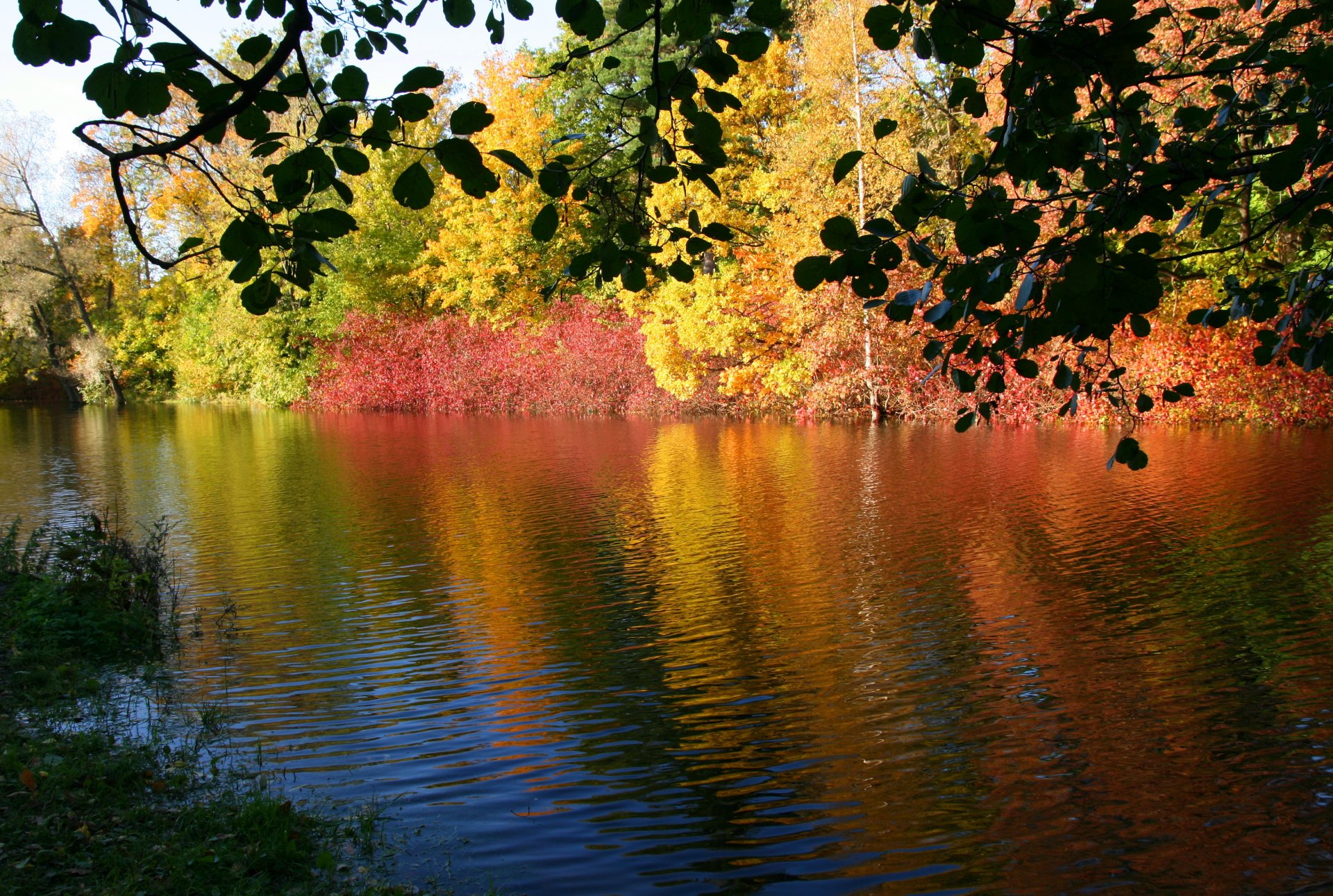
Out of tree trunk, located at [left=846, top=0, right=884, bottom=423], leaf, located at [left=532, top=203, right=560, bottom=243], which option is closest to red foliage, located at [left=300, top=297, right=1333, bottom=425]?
tree trunk, located at [left=846, top=0, right=884, bottom=423]

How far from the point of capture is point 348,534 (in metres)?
12.6

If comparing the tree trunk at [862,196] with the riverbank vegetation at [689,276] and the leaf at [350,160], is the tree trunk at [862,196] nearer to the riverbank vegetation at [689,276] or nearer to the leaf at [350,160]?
the riverbank vegetation at [689,276]

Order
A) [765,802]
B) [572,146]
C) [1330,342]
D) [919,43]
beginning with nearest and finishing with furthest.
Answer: [919,43] → [1330,342] → [765,802] → [572,146]

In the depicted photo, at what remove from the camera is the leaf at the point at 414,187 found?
7.56 feet

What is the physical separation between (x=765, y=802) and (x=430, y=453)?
18195 mm

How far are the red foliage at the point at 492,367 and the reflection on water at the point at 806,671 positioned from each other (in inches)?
680

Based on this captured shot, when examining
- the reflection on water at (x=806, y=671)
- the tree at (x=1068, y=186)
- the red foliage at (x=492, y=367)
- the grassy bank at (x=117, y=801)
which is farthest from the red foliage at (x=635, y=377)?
the grassy bank at (x=117, y=801)

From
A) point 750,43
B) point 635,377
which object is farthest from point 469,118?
point 635,377

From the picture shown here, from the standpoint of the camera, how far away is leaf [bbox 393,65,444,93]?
7.60 feet

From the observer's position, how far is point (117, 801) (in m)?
4.59

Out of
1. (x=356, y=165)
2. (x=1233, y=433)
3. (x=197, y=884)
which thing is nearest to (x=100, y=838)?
(x=197, y=884)

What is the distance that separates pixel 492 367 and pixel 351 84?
112 ft

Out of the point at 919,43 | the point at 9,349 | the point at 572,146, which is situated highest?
the point at 572,146

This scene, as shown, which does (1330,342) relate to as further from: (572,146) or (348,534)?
(572,146)
